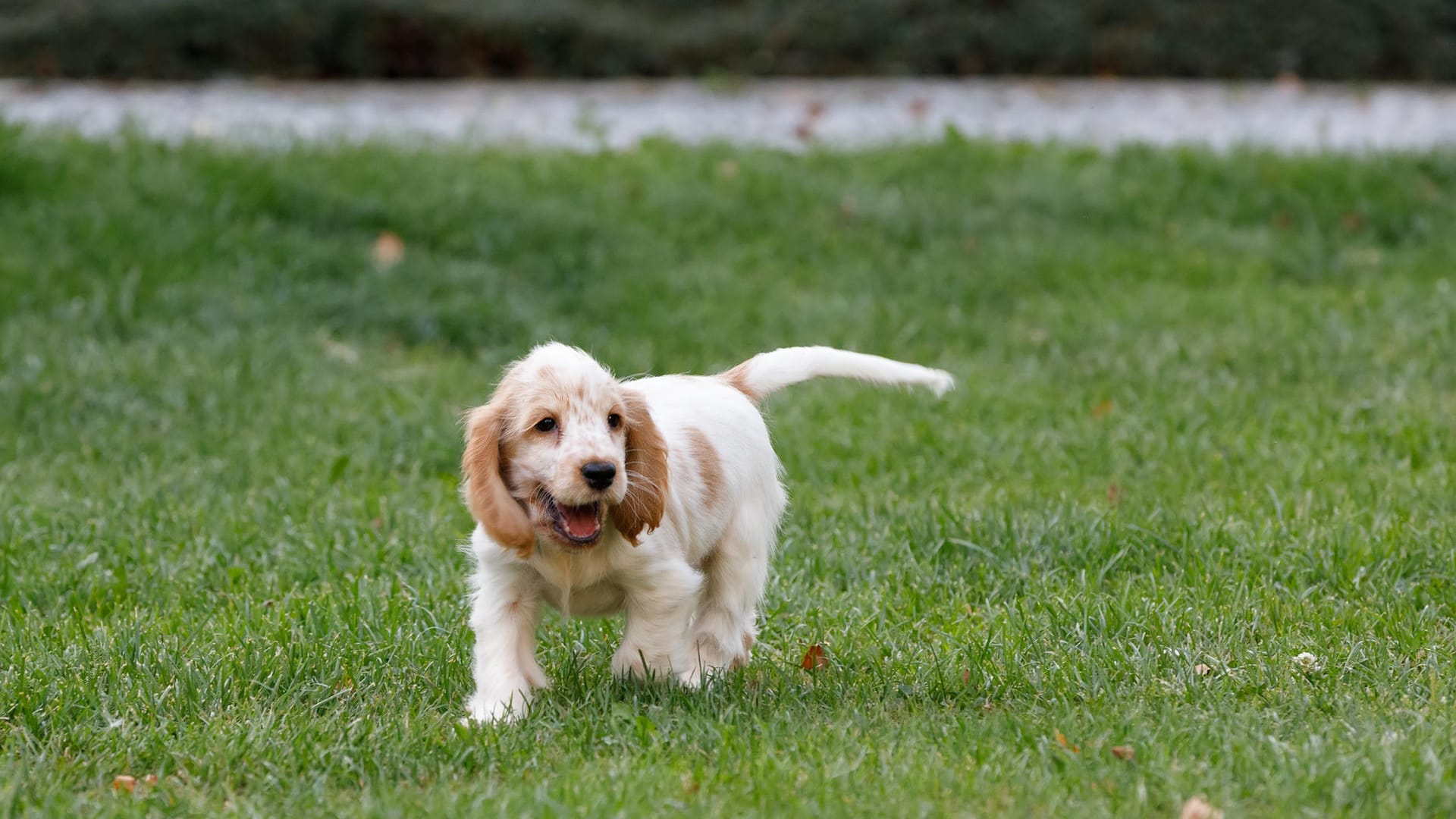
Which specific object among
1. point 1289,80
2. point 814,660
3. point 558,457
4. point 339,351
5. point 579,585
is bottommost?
point 339,351

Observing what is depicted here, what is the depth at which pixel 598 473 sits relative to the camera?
11.3 feet

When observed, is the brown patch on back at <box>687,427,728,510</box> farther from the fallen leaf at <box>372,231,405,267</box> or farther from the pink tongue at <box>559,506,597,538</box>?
the fallen leaf at <box>372,231,405,267</box>

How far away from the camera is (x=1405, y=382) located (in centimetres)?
702

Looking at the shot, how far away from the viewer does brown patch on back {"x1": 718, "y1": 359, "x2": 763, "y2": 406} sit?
4.36 m

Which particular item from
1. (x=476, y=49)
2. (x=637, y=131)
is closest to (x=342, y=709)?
(x=637, y=131)

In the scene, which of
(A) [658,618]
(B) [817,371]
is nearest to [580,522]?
(A) [658,618]

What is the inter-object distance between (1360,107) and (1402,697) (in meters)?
11.0

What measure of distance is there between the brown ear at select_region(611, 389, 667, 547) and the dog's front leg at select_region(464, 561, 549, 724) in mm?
335

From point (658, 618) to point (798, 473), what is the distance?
7.91 ft

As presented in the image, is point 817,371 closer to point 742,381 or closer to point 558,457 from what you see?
point 742,381

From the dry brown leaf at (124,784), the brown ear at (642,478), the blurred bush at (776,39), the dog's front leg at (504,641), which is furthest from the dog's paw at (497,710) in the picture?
the blurred bush at (776,39)

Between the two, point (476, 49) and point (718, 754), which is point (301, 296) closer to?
point (718, 754)

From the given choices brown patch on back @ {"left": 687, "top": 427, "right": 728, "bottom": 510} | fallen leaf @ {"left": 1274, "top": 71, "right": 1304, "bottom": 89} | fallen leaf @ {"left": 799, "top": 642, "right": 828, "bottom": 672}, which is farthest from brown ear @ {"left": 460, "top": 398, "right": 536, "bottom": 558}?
fallen leaf @ {"left": 1274, "top": 71, "right": 1304, "bottom": 89}

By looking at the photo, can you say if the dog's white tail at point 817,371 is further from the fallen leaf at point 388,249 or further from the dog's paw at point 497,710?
the fallen leaf at point 388,249
